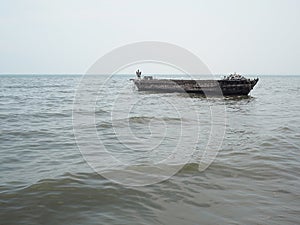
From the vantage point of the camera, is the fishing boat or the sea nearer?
the sea

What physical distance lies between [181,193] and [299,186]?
7.31 feet

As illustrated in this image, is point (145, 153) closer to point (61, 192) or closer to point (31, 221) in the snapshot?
point (61, 192)

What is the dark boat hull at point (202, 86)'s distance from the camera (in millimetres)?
30094

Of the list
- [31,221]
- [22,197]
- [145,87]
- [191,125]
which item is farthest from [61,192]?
[145,87]

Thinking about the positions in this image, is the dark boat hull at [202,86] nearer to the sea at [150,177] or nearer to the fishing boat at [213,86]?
the fishing boat at [213,86]

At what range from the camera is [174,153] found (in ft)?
26.4

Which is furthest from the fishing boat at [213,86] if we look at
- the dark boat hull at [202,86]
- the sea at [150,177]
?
the sea at [150,177]

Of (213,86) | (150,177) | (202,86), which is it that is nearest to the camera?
(150,177)

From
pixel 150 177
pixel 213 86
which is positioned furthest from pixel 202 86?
pixel 150 177

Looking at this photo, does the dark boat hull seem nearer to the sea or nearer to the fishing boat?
the fishing boat

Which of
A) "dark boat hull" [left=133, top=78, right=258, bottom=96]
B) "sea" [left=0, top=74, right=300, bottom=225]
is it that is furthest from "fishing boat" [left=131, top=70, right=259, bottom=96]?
"sea" [left=0, top=74, right=300, bottom=225]

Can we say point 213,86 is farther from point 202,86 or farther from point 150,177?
point 150,177

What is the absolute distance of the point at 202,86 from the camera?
3144cm

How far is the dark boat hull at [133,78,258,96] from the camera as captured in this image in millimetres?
30094
